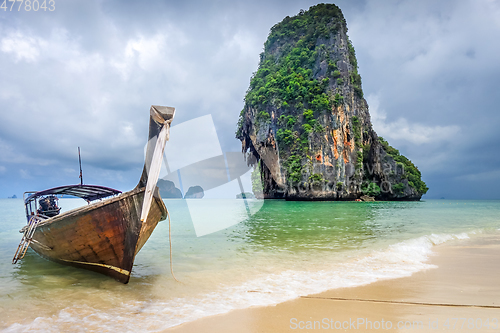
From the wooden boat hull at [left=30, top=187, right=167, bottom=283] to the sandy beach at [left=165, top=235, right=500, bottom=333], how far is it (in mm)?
2056

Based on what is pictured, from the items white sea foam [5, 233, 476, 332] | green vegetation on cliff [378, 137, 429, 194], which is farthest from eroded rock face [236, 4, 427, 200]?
white sea foam [5, 233, 476, 332]

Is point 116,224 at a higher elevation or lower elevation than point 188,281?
higher

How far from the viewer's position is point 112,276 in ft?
15.2

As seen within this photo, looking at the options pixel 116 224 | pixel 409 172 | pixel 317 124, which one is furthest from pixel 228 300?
pixel 409 172

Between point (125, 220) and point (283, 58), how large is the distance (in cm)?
4158

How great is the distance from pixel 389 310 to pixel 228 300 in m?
1.97

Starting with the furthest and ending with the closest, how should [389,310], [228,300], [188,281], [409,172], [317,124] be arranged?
[409,172]
[317,124]
[188,281]
[228,300]
[389,310]

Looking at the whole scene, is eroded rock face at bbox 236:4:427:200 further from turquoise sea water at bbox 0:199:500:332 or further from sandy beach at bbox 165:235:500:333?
sandy beach at bbox 165:235:500:333

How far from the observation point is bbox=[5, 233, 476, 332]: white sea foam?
2965mm

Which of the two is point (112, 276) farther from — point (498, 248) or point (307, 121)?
point (307, 121)

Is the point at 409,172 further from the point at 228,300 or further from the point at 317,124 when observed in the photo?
the point at 228,300

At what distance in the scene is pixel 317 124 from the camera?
35.9 m

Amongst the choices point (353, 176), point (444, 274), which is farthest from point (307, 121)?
point (444, 274)

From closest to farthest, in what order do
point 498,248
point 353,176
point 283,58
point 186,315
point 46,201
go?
point 186,315
point 498,248
point 46,201
point 353,176
point 283,58
